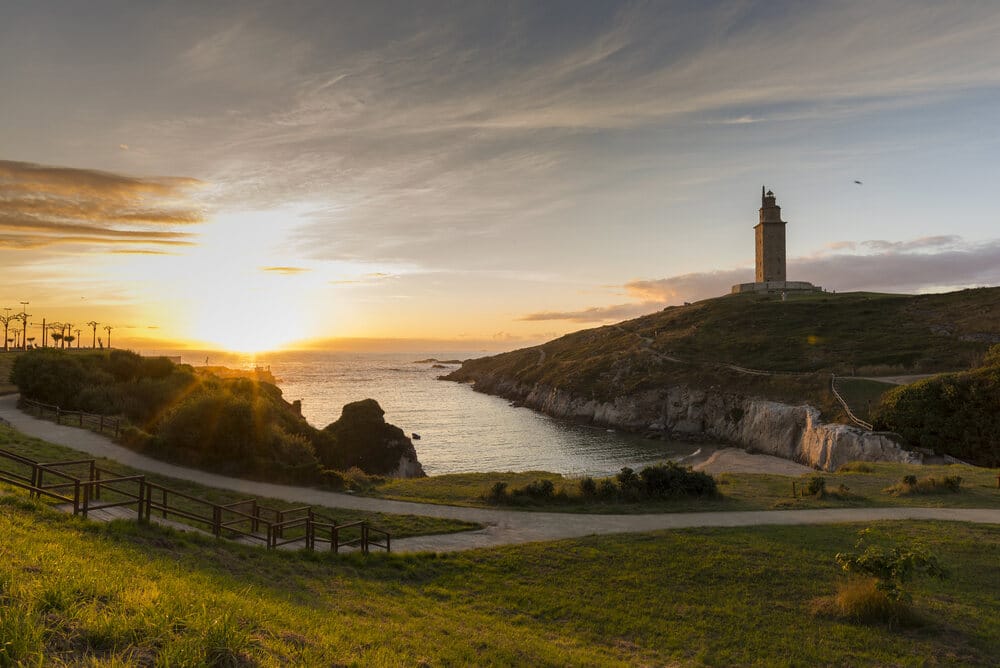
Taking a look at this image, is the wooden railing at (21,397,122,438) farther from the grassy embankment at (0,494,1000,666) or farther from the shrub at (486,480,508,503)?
the shrub at (486,480,508,503)

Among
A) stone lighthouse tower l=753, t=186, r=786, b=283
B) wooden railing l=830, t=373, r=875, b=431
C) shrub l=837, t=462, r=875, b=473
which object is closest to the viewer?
shrub l=837, t=462, r=875, b=473

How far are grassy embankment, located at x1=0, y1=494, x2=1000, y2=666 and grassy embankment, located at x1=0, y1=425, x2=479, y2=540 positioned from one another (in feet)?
9.55

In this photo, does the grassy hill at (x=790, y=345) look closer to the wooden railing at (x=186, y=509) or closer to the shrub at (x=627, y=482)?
the shrub at (x=627, y=482)

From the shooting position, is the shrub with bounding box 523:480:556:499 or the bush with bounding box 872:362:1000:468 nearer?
the shrub with bounding box 523:480:556:499

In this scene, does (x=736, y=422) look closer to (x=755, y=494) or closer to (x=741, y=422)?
(x=741, y=422)

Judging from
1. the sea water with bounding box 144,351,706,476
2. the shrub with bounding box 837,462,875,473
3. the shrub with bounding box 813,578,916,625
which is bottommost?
the sea water with bounding box 144,351,706,476

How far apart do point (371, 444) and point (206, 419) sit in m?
15.2

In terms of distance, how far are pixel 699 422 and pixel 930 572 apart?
193ft

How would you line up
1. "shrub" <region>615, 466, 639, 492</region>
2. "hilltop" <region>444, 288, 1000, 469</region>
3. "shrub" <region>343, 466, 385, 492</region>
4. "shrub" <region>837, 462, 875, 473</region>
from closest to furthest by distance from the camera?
"shrub" <region>615, 466, 639, 492</region>, "shrub" <region>343, 466, 385, 492</region>, "shrub" <region>837, 462, 875, 473</region>, "hilltop" <region>444, 288, 1000, 469</region>

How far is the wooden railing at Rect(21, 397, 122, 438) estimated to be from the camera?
27.4 m

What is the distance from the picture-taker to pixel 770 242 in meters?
121

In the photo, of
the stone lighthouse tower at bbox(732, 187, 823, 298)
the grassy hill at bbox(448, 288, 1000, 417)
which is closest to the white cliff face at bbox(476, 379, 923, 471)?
the grassy hill at bbox(448, 288, 1000, 417)

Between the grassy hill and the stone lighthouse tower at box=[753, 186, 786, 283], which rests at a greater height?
the stone lighthouse tower at box=[753, 186, 786, 283]

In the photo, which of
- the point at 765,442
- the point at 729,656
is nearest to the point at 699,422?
the point at 765,442
